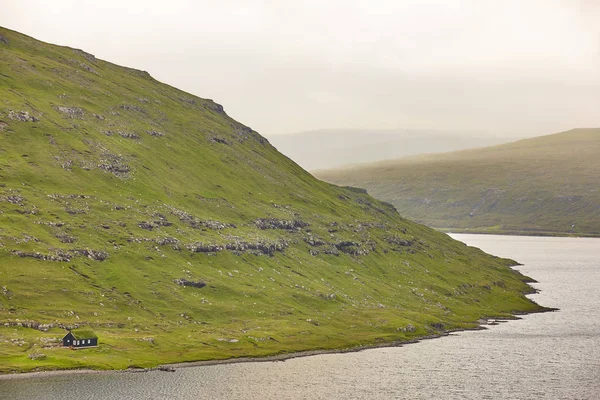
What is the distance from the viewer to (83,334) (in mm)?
178750

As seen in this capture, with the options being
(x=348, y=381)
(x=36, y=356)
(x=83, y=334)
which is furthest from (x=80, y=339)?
(x=348, y=381)

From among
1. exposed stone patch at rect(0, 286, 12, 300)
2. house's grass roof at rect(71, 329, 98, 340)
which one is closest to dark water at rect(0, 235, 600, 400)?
house's grass roof at rect(71, 329, 98, 340)

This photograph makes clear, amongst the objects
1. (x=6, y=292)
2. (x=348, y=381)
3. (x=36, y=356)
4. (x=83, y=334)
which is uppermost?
(x=6, y=292)

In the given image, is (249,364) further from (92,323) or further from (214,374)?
(92,323)

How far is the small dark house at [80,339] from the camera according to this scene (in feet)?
580

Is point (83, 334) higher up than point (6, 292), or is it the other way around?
point (6, 292)

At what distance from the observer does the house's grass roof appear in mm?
178000

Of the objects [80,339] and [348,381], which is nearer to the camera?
[348,381]

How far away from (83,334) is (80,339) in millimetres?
1719

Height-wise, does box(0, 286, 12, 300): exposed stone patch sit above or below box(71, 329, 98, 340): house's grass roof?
above

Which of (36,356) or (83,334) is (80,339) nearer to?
(83,334)

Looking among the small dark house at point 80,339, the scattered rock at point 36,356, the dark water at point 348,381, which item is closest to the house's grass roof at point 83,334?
the small dark house at point 80,339

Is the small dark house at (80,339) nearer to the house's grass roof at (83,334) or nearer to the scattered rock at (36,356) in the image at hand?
the house's grass roof at (83,334)

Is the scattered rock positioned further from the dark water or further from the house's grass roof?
the house's grass roof
